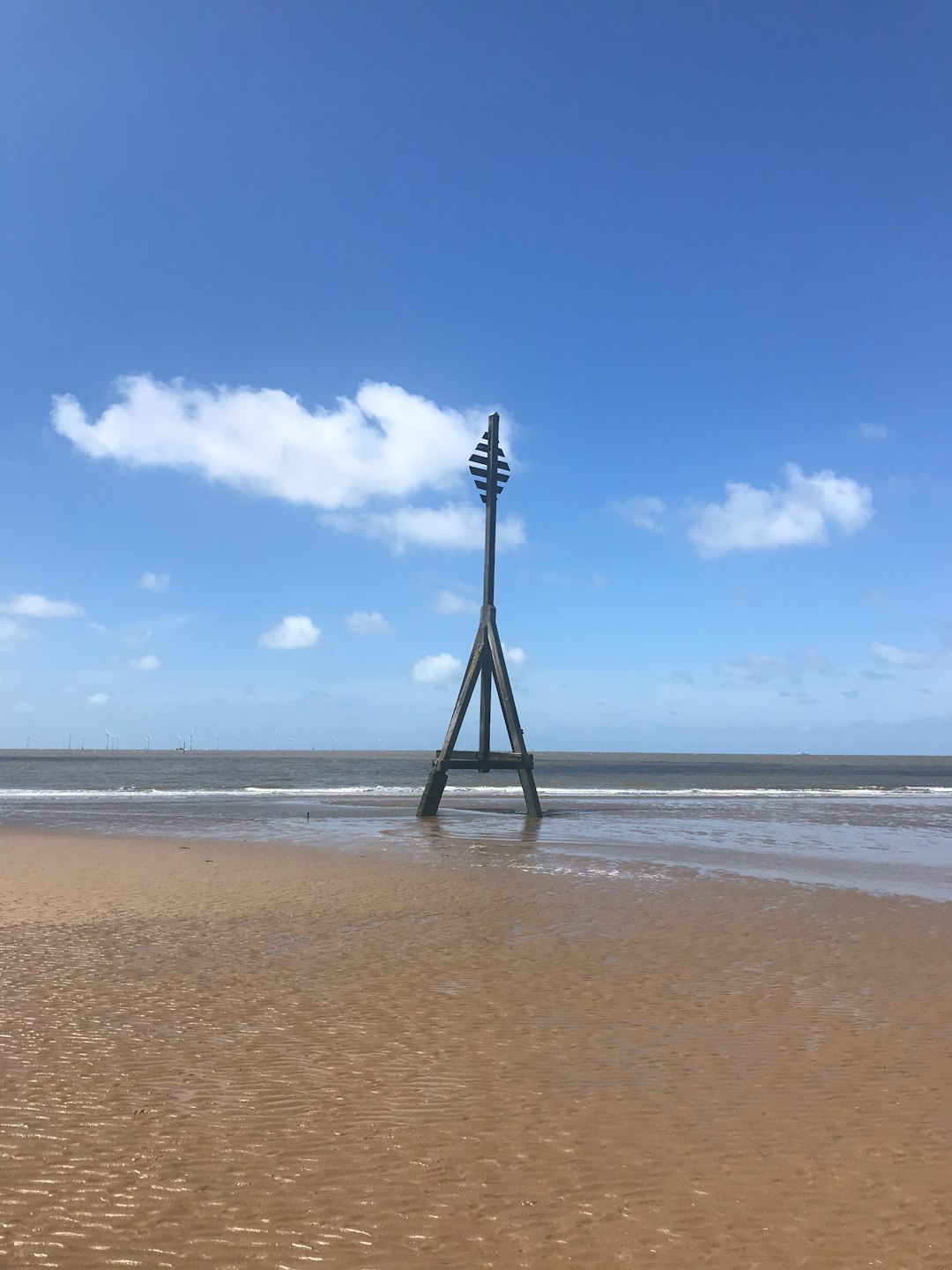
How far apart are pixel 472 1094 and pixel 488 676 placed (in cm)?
1599

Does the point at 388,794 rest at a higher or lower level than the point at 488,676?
lower

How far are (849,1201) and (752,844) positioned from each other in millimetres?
16639

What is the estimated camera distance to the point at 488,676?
69.0 feet

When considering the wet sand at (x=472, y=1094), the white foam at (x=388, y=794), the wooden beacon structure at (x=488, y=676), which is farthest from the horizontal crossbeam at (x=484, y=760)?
the white foam at (x=388, y=794)

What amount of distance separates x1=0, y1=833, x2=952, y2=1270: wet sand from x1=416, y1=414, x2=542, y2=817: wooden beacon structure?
10.3 m

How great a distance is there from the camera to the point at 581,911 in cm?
1117

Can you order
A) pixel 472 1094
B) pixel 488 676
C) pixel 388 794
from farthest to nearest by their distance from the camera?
pixel 388 794, pixel 488 676, pixel 472 1094

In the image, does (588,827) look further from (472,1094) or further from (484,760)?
(472,1094)

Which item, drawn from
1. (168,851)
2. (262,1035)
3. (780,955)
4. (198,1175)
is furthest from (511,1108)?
(168,851)

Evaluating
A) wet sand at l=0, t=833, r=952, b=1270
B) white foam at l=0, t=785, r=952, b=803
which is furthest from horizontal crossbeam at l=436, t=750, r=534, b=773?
white foam at l=0, t=785, r=952, b=803

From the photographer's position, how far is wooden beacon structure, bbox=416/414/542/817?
20.7 meters

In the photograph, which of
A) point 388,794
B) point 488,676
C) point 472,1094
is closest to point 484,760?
point 488,676

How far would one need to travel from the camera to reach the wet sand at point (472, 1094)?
3.70m

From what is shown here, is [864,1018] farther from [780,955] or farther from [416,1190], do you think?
[416,1190]
